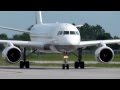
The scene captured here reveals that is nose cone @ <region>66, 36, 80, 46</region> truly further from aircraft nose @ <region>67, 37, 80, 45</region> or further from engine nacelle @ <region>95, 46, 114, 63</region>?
engine nacelle @ <region>95, 46, 114, 63</region>

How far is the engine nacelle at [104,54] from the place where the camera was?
34.2m

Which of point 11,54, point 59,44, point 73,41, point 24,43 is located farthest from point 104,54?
point 11,54

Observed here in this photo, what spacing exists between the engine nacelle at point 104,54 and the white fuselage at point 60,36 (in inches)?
68.4

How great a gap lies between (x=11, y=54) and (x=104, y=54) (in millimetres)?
6862

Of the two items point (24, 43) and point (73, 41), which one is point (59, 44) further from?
point (24, 43)

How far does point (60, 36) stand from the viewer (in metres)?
34.3

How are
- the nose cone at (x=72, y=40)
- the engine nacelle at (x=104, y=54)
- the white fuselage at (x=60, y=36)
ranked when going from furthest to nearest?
the engine nacelle at (x=104, y=54) → the white fuselage at (x=60, y=36) → the nose cone at (x=72, y=40)

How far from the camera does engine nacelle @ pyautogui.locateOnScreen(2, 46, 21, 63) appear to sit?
3331 cm

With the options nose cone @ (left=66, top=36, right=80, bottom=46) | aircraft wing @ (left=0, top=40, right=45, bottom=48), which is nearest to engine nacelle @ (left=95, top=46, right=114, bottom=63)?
nose cone @ (left=66, top=36, right=80, bottom=46)

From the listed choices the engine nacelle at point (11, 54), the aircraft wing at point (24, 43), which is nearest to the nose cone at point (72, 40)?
the engine nacelle at point (11, 54)

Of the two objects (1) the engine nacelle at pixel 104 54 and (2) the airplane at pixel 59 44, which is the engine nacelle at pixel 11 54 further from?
(1) the engine nacelle at pixel 104 54
